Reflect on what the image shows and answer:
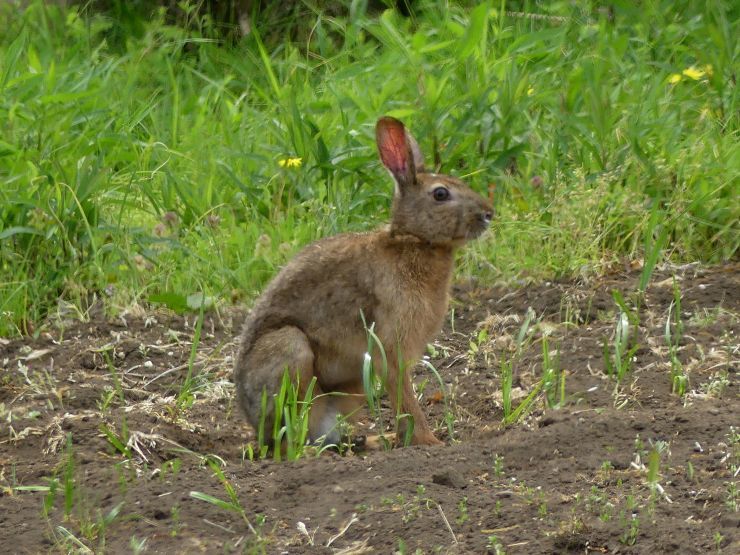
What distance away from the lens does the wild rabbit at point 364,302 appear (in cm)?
497

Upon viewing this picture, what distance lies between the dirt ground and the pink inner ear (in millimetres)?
805

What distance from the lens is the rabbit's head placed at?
518cm

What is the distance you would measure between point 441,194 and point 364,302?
1.62 ft

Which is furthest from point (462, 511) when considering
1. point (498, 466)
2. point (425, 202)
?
point (425, 202)

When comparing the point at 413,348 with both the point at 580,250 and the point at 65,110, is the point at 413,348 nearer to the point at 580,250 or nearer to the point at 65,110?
the point at 580,250

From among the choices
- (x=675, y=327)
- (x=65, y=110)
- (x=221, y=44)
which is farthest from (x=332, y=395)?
(x=221, y=44)

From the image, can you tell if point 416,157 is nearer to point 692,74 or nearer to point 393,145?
point 393,145

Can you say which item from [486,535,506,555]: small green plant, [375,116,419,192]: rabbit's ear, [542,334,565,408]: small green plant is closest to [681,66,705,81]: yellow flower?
[375,116,419,192]: rabbit's ear

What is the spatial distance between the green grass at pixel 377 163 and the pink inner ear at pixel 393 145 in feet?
3.54

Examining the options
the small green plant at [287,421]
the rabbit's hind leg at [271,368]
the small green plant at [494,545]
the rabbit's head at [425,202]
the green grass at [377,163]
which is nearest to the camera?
the small green plant at [494,545]

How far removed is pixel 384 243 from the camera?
5.20 meters

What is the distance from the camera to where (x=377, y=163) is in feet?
21.5

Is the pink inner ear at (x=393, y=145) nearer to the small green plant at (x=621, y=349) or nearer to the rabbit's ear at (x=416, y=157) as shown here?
the rabbit's ear at (x=416, y=157)

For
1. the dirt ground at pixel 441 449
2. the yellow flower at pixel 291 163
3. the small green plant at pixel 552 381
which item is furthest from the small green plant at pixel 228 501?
the yellow flower at pixel 291 163
